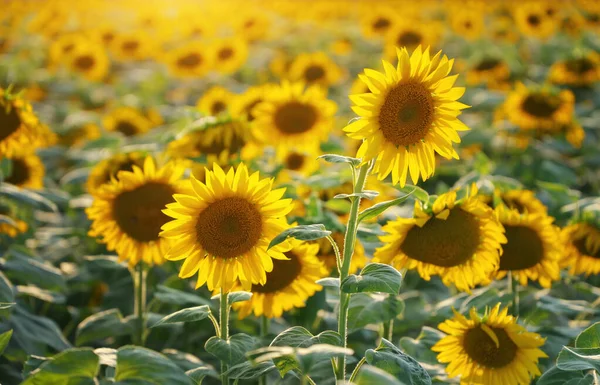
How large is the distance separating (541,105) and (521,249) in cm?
211

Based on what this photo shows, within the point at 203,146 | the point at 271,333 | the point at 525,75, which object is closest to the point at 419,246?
the point at 271,333

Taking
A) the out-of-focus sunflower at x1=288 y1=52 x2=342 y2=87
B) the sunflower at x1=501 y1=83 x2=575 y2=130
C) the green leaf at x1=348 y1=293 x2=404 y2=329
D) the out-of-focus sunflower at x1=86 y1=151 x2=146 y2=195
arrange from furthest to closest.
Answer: the out-of-focus sunflower at x1=288 y1=52 x2=342 y2=87 → the sunflower at x1=501 y1=83 x2=575 y2=130 → the out-of-focus sunflower at x1=86 y1=151 x2=146 y2=195 → the green leaf at x1=348 y1=293 x2=404 y2=329

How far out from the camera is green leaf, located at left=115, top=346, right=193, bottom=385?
1649 millimetres

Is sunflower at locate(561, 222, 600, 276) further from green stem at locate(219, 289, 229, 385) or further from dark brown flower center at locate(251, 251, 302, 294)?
green stem at locate(219, 289, 229, 385)

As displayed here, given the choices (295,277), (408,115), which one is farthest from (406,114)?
(295,277)

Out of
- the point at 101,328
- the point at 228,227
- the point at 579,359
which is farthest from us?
the point at 101,328

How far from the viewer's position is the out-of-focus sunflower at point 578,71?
5.23 metres

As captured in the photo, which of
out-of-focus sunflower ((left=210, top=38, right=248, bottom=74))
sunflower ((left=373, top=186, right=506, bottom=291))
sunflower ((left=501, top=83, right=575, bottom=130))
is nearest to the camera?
sunflower ((left=373, top=186, right=506, bottom=291))

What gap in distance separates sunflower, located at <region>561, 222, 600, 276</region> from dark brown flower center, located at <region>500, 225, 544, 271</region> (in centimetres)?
29

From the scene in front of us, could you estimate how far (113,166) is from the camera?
2.94 metres

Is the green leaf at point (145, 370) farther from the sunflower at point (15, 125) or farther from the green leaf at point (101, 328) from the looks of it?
the sunflower at point (15, 125)

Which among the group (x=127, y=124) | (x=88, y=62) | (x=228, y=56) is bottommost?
(x=127, y=124)

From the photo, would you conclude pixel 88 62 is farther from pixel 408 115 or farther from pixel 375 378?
pixel 375 378

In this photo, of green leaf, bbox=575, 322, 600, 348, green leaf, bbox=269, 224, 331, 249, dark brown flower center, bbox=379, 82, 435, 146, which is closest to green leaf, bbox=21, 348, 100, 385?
green leaf, bbox=269, 224, 331, 249
